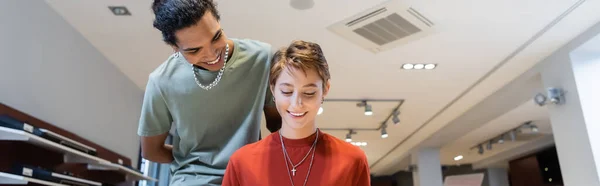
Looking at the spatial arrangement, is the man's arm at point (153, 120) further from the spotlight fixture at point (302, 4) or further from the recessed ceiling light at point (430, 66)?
the recessed ceiling light at point (430, 66)

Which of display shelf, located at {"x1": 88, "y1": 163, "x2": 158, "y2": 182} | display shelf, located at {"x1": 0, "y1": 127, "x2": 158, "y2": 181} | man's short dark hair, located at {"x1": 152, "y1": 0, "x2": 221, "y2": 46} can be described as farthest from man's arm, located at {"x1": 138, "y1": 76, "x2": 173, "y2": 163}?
display shelf, located at {"x1": 88, "y1": 163, "x2": 158, "y2": 182}

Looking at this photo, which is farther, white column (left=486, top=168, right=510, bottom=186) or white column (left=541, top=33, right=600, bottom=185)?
white column (left=486, top=168, right=510, bottom=186)

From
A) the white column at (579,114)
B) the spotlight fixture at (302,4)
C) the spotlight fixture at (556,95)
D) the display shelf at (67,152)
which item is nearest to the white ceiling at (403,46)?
the spotlight fixture at (302,4)

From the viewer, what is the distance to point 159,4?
92cm

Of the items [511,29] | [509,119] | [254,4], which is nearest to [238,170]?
[254,4]

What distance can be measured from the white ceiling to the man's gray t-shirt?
1856mm

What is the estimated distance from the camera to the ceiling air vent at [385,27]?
297cm

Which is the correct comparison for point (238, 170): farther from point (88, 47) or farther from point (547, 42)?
point (547, 42)

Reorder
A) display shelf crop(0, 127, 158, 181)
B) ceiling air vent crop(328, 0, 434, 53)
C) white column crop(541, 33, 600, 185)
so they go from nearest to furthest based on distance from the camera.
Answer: display shelf crop(0, 127, 158, 181) → ceiling air vent crop(328, 0, 434, 53) → white column crop(541, 33, 600, 185)

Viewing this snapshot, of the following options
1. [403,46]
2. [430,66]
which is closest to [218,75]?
[403,46]

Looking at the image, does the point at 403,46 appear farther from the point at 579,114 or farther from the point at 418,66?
the point at 579,114

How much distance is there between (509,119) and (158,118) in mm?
5821

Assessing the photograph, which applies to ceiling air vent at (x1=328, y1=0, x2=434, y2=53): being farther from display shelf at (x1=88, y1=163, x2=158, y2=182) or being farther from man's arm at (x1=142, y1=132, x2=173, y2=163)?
man's arm at (x1=142, y1=132, x2=173, y2=163)

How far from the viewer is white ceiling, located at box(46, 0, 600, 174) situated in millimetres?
2967
